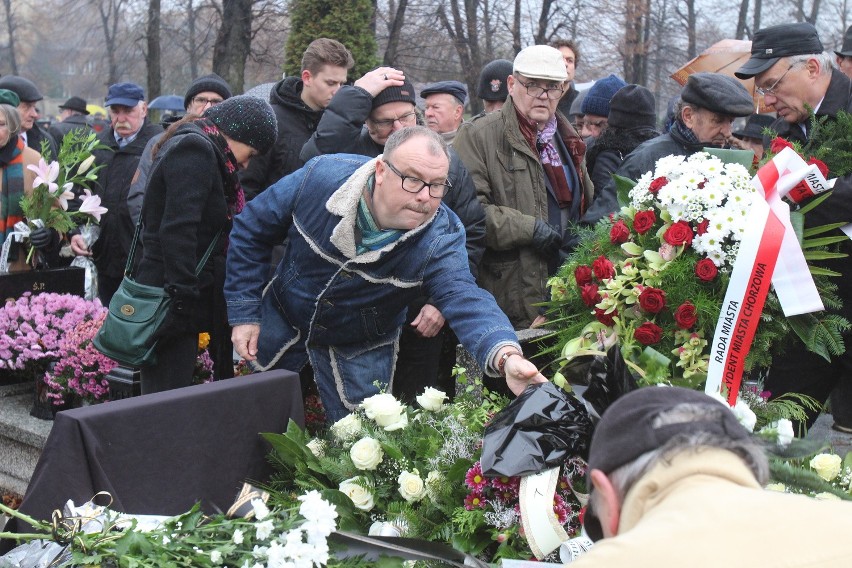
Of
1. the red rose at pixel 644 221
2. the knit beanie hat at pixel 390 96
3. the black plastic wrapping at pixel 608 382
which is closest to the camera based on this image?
the black plastic wrapping at pixel 608 382

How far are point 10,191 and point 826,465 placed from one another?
514cm

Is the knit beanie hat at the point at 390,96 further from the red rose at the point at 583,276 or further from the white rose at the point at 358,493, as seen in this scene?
the white rose at the point at 358,493

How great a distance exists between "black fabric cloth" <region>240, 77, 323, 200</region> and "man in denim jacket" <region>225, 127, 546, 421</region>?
1550mm

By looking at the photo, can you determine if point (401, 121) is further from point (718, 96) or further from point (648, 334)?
point (648, 334)

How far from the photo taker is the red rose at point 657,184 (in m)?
3.67

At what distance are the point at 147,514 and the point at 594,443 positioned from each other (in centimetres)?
151

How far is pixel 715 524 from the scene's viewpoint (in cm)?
145

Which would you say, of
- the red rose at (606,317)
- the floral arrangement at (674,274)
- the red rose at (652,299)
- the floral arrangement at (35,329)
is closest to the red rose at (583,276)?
the floral arrangement at (674,274)

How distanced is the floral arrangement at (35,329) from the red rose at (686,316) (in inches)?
132

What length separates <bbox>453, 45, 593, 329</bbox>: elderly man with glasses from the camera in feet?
16.1

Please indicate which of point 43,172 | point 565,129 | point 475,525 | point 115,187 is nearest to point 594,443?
point 475,525

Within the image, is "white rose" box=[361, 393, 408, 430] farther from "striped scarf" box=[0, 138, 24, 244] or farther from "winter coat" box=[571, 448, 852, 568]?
"striped scarf" box=[0, 138, 24, 244]

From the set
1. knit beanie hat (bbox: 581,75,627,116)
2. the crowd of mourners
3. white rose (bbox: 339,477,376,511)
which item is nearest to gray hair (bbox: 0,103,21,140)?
the crowd of mourners

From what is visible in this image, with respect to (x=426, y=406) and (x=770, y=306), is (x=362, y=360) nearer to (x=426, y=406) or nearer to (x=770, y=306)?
(x=426, y=406)
